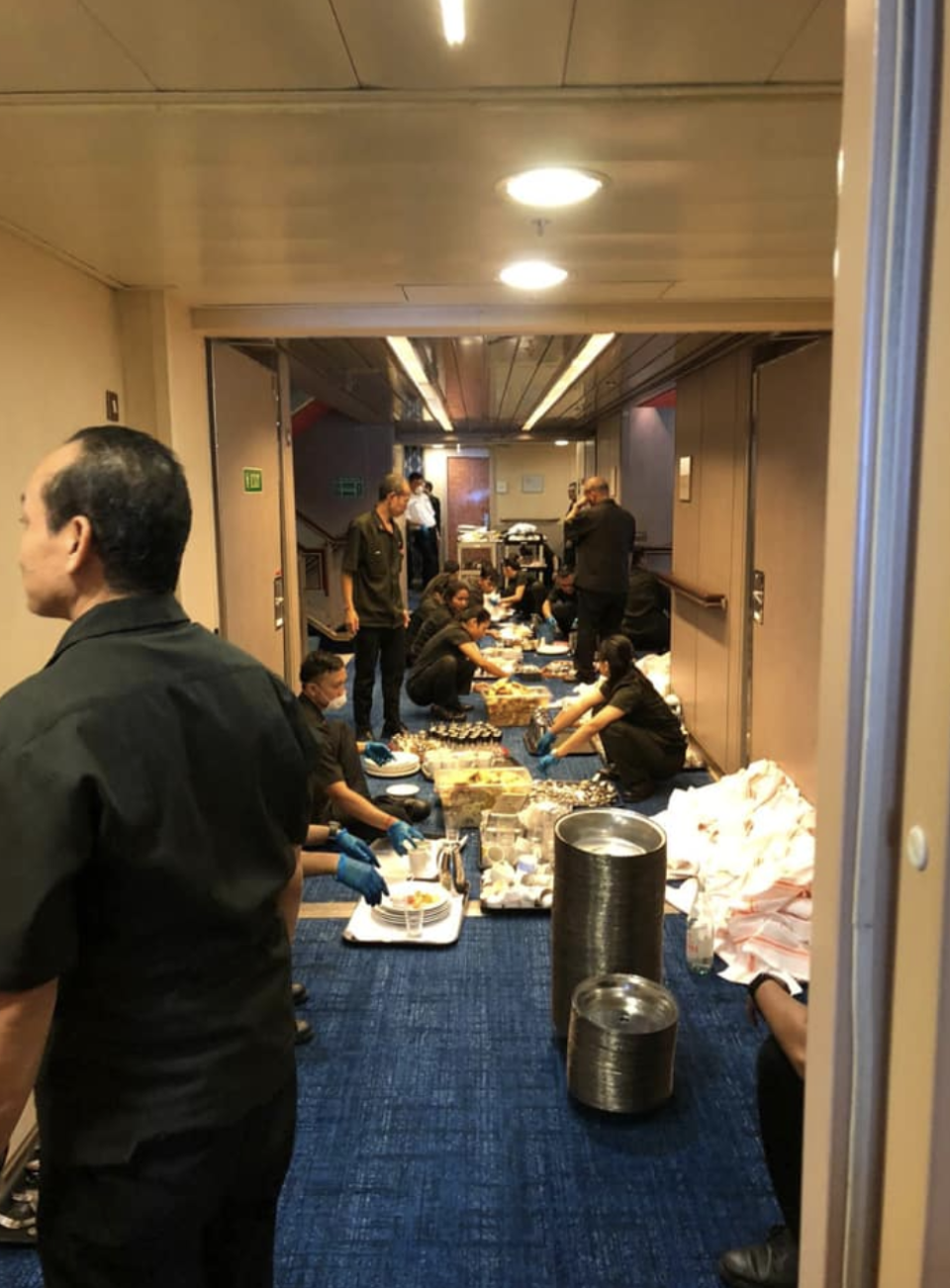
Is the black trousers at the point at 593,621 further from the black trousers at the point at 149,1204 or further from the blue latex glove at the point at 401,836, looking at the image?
the black trousers at the point at 149,1204

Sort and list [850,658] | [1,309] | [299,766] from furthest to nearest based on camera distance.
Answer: [1,309] → [299,766] → [850,658]

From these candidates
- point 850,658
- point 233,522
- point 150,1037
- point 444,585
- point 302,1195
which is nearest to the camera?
point 850,658

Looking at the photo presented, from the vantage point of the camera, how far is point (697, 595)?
196 inches

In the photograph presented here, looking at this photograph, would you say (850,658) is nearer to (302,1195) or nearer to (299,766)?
(299,766)

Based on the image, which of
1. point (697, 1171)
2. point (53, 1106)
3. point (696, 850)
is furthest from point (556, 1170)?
point (696, 850)

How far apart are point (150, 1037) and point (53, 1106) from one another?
0.52 ft

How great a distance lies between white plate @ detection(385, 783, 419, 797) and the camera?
456 centimetres

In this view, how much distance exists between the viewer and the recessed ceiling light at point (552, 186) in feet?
6.51

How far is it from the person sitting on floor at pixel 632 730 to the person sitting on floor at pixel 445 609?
185cm

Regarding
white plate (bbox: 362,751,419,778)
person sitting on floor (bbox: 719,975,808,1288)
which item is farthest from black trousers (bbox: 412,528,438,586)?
person sitting on floor (bbox: 719,975,808,1288)

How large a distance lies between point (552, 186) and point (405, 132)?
48 centimetres

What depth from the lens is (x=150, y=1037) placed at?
1067mm

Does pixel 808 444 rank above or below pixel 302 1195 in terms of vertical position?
above

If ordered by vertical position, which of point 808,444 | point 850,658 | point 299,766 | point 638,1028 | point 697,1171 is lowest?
point 697,1171
